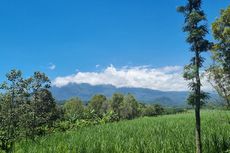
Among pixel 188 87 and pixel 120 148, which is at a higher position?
pixel 188 87

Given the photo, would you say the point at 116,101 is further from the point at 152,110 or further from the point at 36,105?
the point at 36,105

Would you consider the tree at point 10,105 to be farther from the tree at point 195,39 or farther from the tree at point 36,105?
the tree at point 195,39

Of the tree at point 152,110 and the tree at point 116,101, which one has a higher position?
the tree at point 116,101

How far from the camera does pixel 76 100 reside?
331 ft

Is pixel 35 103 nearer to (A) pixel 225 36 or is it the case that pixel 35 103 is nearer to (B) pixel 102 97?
(A) pixel 225 36

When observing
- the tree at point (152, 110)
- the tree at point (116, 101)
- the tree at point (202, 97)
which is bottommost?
the tree at point (152, 110)

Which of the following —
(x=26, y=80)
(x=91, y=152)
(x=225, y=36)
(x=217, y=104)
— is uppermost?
(x=225, y=36)

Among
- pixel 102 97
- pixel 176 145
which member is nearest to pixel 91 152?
pixel 176 145

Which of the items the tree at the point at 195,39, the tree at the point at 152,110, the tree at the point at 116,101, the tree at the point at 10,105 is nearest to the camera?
the tree at the point at 195,39

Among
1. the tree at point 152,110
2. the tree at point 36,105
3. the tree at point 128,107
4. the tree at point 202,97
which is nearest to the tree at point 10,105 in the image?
the tree at point 36,105

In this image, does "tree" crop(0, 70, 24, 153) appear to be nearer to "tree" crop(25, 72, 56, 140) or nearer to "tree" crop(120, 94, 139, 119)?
"tree" crop(25, 72, 56, 140)

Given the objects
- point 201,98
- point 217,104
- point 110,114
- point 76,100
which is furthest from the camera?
point 76,100

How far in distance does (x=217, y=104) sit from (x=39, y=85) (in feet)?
36.2

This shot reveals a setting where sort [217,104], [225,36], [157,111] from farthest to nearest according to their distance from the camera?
[157,111]
[225,36]
[217,104]
